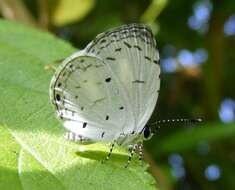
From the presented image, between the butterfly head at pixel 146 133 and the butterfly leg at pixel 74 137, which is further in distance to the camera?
the butterfly head at pixel 146 133

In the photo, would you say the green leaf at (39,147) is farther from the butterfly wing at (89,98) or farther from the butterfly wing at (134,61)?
the butterfly wing at (134,61)

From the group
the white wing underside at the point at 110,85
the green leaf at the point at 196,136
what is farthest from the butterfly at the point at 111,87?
the green leaf at the point at 196,136

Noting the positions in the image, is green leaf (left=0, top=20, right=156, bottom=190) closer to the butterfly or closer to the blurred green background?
the butterfly

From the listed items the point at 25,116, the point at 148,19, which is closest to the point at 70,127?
the point at 25,116

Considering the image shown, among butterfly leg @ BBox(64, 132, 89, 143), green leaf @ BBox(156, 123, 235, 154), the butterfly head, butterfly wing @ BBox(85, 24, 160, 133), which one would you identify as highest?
butterfly wing @ BBox(85, 24, 160, 133)

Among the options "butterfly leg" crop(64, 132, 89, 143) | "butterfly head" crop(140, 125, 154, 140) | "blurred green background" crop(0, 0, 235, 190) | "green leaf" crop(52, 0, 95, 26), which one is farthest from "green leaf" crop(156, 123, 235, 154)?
Result: "butterfly leg" crop(64, 132, 89, 143)

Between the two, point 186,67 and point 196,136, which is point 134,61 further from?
point 186,67

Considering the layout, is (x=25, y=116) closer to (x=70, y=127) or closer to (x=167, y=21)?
(x=70, y=127)
